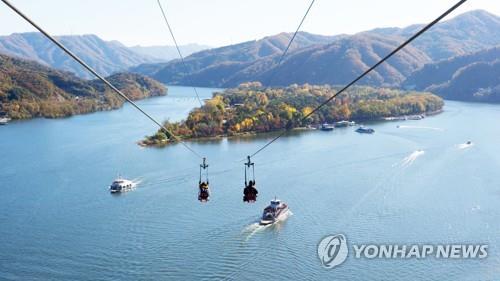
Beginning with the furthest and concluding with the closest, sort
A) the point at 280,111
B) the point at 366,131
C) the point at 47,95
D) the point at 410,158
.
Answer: the point at 47,95 < the point at 280,111 < the point at 366,131 < the point at 410,158

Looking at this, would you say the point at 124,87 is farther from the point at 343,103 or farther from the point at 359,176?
the point at 359,176

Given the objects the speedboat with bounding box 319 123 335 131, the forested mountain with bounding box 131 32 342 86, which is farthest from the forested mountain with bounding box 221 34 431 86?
the speedboat with bounding box 319 123 335 131

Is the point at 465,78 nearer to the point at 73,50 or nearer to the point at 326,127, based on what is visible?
the point at 326,127

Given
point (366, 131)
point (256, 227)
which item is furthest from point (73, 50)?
point (256, 227)

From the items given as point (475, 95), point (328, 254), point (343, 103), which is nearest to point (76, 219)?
point (328, 254)

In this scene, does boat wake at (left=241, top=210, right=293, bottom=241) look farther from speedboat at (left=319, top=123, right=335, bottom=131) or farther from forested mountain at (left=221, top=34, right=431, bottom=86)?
forested mountain at (left=221, top=34, right=431, bottom=86)

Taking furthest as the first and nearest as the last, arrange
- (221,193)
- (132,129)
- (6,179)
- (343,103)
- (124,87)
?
(124,87), (343,103), (132,129), (6,179), (221,193)

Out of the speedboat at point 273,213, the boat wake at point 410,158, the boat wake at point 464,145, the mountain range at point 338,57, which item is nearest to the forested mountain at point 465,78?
the mountain range at point 338,57
